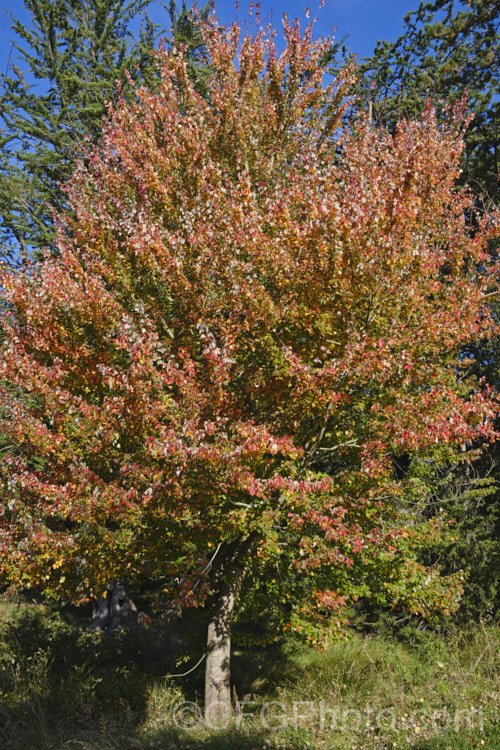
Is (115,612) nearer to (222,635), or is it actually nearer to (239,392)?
(222,635)

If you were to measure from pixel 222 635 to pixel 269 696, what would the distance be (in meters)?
1.94

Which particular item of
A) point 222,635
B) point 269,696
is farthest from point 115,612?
point 222,635

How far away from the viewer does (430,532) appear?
27.1ft

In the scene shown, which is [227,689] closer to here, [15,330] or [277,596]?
[277,596]

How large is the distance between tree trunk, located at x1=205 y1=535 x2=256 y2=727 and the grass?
369 mm

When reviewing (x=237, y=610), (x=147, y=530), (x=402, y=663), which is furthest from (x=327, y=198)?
(x=402, y=663)

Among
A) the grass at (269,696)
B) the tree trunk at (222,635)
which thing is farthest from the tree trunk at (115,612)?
the tree trunk at (222,635)

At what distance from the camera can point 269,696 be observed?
955 centimetres

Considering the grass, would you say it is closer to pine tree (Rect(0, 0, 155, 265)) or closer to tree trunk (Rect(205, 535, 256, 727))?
tree trunk (Rect(205, 535, 256, 727))

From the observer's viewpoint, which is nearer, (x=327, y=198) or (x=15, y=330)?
(x=327, y=198)

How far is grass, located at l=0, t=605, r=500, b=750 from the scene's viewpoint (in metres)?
6.50

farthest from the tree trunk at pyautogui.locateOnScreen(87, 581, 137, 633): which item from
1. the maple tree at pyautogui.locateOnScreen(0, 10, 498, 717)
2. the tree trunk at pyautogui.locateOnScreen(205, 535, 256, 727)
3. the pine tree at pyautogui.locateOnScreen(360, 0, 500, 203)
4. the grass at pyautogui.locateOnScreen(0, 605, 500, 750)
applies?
the pine tree at pyautogui.locateOnScreen(360, 0, 500, 203)

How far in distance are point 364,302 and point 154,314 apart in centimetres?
366

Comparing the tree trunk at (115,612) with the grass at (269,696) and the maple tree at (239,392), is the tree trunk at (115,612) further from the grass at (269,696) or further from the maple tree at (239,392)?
the maple tree at (239,392)
